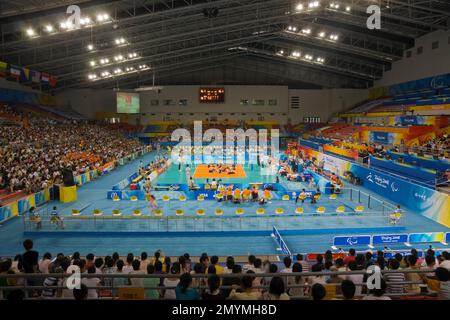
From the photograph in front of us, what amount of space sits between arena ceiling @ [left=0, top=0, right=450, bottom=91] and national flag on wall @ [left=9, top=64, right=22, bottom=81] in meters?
1.28

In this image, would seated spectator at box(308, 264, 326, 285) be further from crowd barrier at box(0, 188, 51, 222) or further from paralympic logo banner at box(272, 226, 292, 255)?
crowd barrier at box(0, 188, 51, 222)

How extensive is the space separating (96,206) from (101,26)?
588 inches

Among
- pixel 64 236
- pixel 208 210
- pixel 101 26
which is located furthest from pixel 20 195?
pixel 101 26

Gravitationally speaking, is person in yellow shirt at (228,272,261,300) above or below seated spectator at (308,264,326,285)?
above

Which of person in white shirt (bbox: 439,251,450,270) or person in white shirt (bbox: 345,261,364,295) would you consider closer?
person in white shirt (bbox: 345,261,364,295)

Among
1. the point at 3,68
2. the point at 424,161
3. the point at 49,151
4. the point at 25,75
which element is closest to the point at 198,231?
the point at 424,161

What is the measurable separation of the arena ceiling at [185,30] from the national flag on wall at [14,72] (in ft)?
4.21

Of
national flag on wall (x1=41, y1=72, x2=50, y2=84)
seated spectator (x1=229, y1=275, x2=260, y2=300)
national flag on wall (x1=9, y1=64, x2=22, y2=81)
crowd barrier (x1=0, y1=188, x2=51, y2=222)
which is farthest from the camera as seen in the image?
national flag on wall (x1=41, y1=72, x2=50, y2=84)

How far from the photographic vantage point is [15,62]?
35281 mm

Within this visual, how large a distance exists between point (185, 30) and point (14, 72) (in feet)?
54.8

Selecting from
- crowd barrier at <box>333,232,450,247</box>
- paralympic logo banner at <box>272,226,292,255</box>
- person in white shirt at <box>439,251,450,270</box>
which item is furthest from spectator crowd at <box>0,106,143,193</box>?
person in white shirt at <box>439,251,450,270</box>

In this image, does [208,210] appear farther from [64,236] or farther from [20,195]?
[20,195]

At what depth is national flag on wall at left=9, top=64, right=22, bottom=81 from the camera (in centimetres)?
3075

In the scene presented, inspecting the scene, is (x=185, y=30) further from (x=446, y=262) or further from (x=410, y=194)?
(x=446, y=262)
